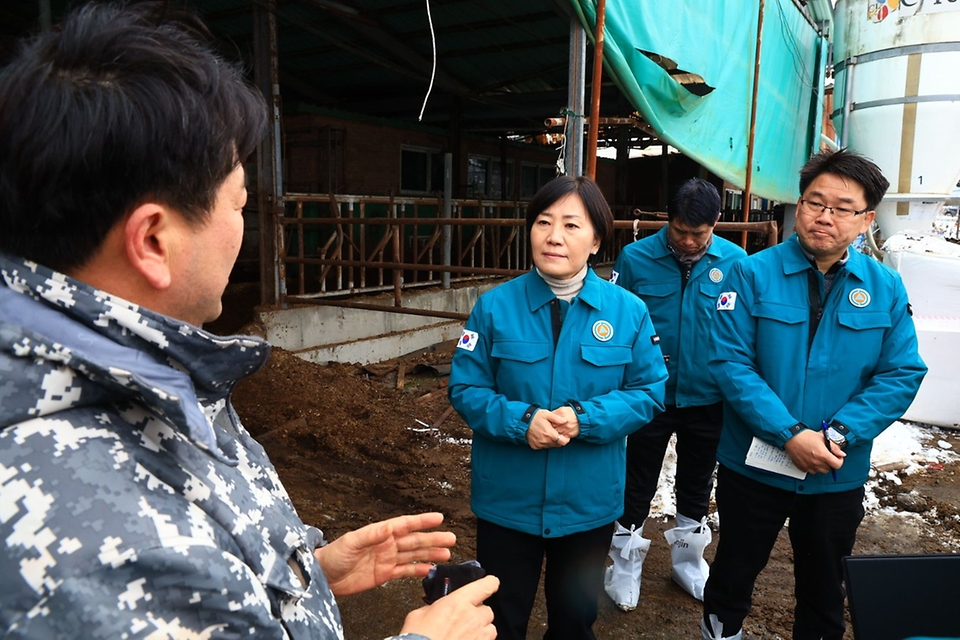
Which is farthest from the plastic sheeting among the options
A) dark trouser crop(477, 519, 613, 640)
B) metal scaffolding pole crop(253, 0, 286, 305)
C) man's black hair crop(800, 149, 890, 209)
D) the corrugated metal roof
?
metal scaffolding pole crop(253, 0, 286, 305)

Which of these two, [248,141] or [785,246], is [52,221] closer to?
[248,141]

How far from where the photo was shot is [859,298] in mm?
1970

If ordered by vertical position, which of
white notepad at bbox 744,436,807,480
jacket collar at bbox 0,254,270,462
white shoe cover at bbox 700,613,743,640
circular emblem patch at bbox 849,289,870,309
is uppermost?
jacket collar at bbox 0,254,270,462

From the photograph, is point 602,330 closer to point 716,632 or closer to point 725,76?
point 716,632

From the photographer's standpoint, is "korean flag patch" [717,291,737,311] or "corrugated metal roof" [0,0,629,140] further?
"corrugated metal roof" [0,0,629,140]

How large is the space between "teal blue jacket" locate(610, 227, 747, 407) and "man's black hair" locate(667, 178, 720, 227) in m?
0.18

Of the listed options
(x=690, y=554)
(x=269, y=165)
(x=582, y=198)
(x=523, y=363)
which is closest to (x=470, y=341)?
(x=523, y=363)

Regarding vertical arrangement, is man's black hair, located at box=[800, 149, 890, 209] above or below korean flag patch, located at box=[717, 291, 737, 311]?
above

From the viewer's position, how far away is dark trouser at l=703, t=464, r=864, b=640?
77.9 inches

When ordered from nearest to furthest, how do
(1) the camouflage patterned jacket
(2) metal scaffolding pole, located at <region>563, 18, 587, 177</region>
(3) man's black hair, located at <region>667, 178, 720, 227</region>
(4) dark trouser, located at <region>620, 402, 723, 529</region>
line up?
(1) the camouflage patterned jacket → (3) man's black hair, located at <region>667, 178, 720, 227</region> → (4) dark trouser, located at <region>620, 402, 723, 529</region> → (2) metal scaffolding pole, located at <region>563, 18, 587, 177</region>

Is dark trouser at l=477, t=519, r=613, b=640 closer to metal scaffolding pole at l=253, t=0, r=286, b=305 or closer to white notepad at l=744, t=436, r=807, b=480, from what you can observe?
white notepad at l=744, t=436, r=807, b=480

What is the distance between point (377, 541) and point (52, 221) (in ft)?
2.56

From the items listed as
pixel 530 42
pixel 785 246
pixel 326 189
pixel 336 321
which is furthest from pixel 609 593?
pixel 326 189

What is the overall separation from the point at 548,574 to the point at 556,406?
569 mm
